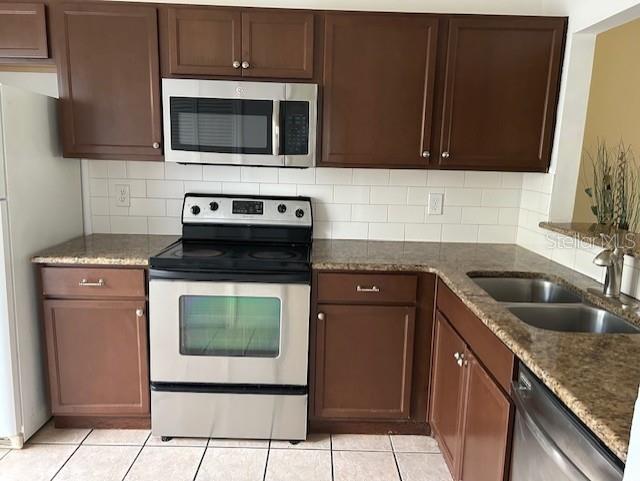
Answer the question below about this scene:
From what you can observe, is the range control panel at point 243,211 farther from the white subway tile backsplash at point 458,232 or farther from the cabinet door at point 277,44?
the white subway tile backsplash at point 458,232

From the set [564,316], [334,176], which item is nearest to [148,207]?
[334,176]

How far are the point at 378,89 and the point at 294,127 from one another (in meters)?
0.46

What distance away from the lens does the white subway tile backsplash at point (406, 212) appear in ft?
8.71

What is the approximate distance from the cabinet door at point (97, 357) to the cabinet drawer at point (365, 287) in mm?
869

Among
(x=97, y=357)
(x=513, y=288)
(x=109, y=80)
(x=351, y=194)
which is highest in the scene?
(x=109, y=80)

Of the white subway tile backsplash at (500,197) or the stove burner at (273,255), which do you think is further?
the white subway tile backsplash at (500,197)

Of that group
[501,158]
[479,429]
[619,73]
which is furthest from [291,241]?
[619,73]

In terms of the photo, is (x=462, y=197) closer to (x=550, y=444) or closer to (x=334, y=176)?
(x=334, y=176)

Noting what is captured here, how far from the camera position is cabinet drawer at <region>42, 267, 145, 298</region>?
2109mm

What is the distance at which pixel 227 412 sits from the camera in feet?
7.20

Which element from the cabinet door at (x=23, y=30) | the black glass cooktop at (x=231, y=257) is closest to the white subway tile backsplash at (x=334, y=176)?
the black glass cooktop at (x=231, y=257)

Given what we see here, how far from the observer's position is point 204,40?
86.7 inches

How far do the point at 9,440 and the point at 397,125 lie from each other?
2.38 meters

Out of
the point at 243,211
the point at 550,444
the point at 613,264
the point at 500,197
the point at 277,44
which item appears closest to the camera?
the point at 550,444
